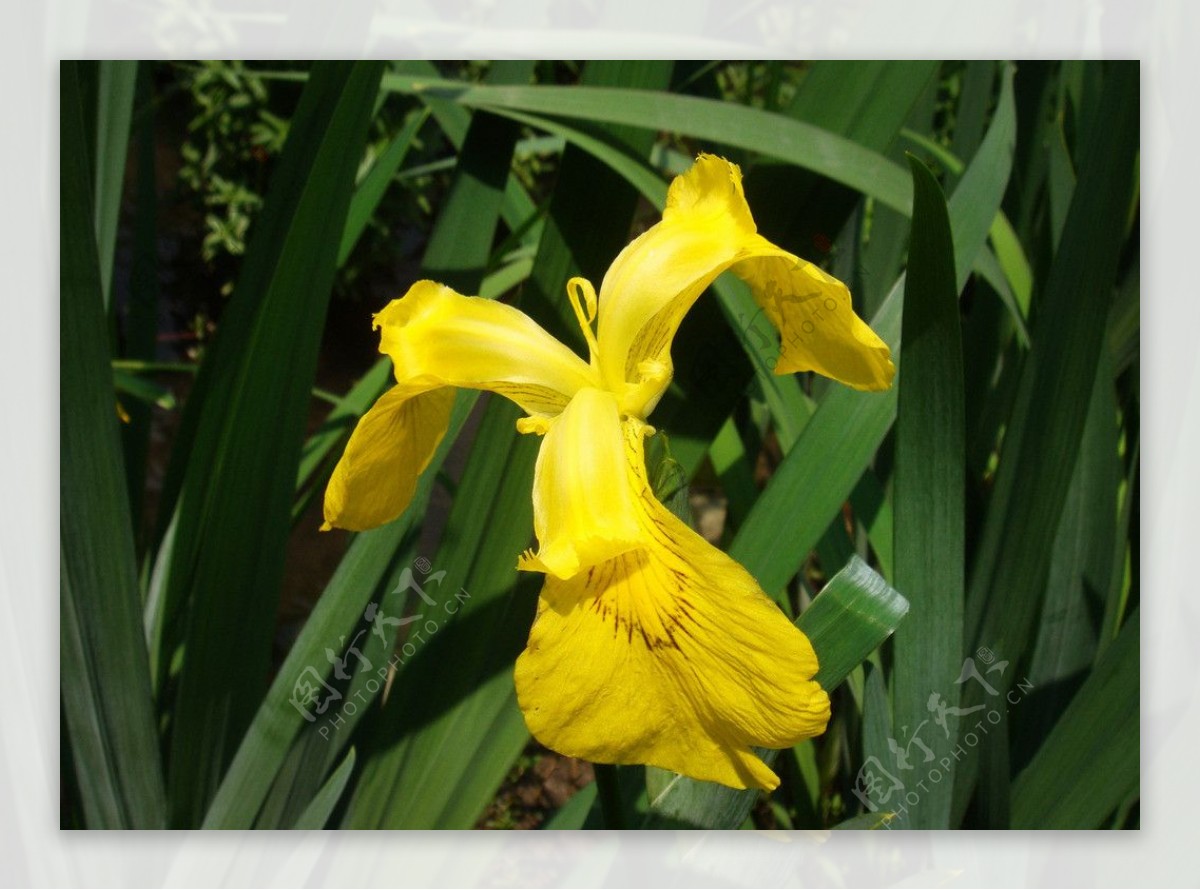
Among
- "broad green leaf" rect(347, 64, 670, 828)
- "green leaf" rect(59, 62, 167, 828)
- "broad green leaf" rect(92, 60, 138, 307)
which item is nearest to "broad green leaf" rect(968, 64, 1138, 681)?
"broad green leaf" rect(347, 64, 670, 828)

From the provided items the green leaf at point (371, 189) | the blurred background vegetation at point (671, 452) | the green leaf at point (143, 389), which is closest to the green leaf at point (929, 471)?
the blurred background vegetation at point (671, 452)

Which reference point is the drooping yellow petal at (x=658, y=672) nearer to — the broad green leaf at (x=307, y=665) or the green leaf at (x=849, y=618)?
the green leaf at (x=849, y=618)

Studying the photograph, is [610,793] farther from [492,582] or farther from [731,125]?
[731,125]

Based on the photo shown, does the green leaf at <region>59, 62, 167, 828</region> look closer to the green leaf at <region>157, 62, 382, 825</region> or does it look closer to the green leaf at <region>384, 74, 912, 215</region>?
the green leaf at <region>157, 62, 382, 825</region>

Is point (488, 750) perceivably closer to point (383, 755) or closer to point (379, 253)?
point (383, 755)

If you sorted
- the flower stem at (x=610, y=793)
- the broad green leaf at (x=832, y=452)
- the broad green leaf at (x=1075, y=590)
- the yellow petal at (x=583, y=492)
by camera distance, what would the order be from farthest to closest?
the broad green leaf at (x=1075, y=590) < the broad green leaf at (x=832, y=452) < the flower stem at (x=610, y=793) < the yellow petal at (x=583, y=492)
